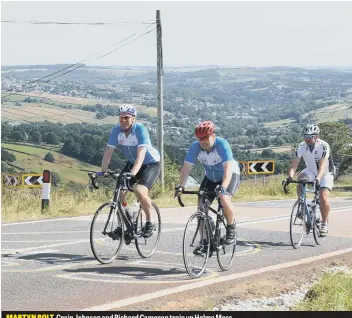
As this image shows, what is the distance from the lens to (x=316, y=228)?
38.9 ft

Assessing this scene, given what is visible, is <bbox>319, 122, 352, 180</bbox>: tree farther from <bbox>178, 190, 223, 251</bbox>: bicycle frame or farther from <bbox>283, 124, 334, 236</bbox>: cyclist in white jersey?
<bbox>178, 190, 223, 251</bbox>: bicycle frame

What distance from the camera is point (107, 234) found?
364 inches

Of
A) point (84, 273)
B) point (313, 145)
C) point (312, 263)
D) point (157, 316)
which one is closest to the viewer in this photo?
point (157, 316)

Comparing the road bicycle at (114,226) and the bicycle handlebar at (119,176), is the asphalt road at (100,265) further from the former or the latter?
the bicycle handlebar at (119,176)

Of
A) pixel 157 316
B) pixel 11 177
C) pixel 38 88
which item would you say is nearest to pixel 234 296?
pixel 157 316

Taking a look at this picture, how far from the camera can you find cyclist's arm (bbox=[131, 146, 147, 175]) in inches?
364

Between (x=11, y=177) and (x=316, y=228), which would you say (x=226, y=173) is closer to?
(x=316, y=228)

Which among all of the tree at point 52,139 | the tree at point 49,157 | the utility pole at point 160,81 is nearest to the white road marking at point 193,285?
the utility pole at point 160,81

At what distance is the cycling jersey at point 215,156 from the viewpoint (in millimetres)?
8691

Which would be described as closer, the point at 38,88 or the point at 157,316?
the point at 157,316

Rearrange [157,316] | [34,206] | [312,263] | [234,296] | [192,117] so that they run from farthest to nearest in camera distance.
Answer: [192,117], [34,206], [312,263], [234,296], [157,316]

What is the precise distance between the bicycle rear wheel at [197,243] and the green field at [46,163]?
2052 inches

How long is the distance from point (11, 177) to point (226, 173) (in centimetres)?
1230

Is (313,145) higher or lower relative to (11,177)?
higher
